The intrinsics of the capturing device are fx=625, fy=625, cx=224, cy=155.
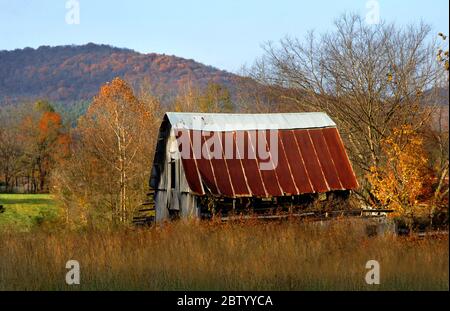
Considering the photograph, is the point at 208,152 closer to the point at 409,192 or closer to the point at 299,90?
the point at 409,192

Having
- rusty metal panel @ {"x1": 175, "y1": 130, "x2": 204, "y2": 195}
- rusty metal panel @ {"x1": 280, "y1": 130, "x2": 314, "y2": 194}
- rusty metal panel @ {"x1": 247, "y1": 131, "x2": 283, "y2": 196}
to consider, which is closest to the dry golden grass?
rusty metal panel @ {"x1": 175, "y1": 130, "x2": 204, "y2": 195}

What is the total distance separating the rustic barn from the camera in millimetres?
21953

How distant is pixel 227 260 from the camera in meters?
10.8

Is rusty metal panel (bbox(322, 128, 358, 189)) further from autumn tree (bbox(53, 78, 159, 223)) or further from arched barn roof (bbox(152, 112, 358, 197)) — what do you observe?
autumn tree (bbox(53, 78, 159, 223))

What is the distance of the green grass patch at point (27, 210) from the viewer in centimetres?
3970

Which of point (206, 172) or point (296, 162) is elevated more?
point (296, 162)

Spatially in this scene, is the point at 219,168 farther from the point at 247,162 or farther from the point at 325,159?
the point at 325,159

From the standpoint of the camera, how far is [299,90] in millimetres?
34375

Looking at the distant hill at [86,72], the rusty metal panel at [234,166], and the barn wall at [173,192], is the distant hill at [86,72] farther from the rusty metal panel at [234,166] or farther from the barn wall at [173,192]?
the rusty metal panel at [234,166]

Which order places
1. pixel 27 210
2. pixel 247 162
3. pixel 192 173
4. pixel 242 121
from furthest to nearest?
pixel 27 210
pixel 242 121
pixel 247 162
pixel 192 173

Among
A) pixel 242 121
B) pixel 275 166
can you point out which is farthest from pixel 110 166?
pixel 275 166

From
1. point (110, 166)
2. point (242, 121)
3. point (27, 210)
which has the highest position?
point (242, 121)

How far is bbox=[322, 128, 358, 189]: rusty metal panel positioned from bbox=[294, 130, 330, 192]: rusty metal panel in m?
0.82

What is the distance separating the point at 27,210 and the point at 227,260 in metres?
41.7
